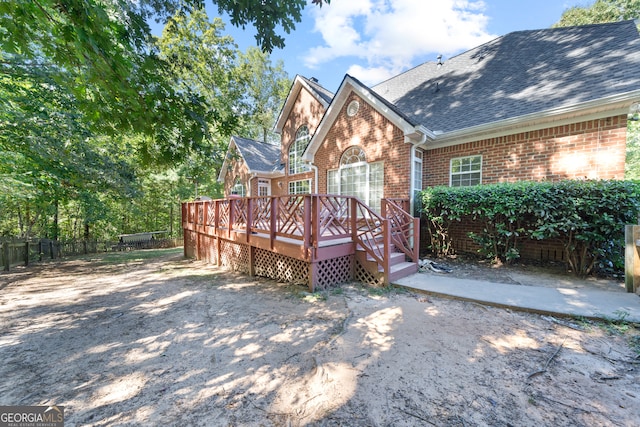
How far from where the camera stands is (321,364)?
262cm

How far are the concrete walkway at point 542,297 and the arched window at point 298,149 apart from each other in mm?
9944

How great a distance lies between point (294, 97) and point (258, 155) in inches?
197

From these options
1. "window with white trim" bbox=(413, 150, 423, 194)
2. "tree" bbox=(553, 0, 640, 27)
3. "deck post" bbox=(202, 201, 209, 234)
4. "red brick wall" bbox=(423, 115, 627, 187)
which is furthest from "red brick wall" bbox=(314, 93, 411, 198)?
"tree" bbox=(553, 0, 640, 27)

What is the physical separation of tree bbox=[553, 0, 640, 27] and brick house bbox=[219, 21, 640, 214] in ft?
51.0

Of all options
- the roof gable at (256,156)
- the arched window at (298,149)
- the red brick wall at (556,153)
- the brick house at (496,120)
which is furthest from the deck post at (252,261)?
the roof gable at (256,156)

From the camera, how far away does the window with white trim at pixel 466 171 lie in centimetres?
721

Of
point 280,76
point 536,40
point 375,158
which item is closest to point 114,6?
point 375,158

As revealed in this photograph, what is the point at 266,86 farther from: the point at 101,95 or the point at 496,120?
the point at 101,95

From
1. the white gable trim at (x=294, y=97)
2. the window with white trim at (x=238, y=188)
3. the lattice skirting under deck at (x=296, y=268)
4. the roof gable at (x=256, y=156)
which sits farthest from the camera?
the window with white trim at (x=238, y=188)

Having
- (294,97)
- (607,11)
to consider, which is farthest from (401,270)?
(607,11)

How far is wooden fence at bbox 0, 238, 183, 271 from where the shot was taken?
27.7 ft

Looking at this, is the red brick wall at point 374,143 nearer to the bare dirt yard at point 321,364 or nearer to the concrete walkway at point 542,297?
the concrete walkway at point 542,297

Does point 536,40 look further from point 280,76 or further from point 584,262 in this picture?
point 280,76

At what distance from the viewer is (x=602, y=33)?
7605mm
